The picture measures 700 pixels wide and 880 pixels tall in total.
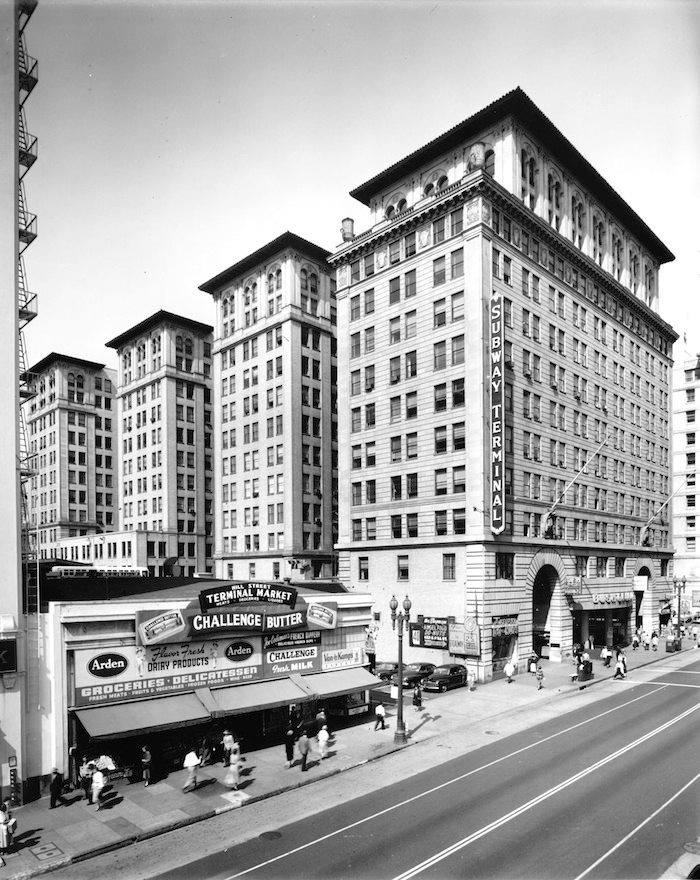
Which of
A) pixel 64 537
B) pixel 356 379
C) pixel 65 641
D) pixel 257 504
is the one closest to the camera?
pixel 65 641

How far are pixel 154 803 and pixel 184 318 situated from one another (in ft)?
239

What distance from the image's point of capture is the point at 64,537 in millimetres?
102250

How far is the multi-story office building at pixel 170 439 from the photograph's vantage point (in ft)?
286

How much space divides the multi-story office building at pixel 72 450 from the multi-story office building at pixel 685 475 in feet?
276

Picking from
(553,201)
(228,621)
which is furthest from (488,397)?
(228,621)

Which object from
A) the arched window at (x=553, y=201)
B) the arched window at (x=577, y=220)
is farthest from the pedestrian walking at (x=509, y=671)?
the arched window at (x=577, y=220)

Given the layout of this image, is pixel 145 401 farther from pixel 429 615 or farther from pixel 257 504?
pixel 429 615

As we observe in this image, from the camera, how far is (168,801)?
23266mm

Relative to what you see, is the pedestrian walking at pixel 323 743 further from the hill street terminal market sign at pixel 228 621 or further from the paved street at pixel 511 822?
the hill street terminal market sign at pixel 228 621

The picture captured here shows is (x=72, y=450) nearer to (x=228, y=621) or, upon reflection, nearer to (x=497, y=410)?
(x=497, y=410)

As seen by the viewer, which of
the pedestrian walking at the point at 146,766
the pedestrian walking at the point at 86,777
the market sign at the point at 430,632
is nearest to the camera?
the pedestrian walking at the point at 86,777

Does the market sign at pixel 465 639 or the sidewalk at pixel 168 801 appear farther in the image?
the market sign at pixel 465 639

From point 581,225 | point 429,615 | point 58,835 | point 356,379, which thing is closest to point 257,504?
point 356,379

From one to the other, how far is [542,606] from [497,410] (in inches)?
757
